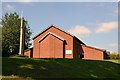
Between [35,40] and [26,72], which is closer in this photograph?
[26,72]

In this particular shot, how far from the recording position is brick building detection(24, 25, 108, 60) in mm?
59906

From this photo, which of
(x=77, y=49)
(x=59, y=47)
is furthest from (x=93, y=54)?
(x=59, y=47)

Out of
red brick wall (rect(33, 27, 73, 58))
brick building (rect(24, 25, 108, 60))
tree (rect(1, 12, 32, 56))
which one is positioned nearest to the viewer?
brick building (rect(24, 25, 108, 60))

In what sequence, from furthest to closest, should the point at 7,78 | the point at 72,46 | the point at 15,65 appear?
1. the point at 72,46
2. the point at 15,65
3. the point at 7,78

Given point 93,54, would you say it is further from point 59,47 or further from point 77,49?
point 59,47

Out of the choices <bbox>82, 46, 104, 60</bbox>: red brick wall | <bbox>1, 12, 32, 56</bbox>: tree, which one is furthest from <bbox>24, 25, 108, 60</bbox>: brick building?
<bbox>1, 12, 32, 56</bbox>: tree

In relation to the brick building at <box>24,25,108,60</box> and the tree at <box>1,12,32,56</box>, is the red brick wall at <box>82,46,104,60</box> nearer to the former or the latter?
the brick building at <box>24,25,108,60</box>

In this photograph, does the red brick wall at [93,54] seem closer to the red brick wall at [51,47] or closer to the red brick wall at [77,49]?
the red brick wall at [77,49]

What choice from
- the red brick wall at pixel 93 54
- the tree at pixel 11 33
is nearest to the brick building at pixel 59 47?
the red brick wall at pixel 93 54

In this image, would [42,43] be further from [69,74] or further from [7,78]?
[7,78]

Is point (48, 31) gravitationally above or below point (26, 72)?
above

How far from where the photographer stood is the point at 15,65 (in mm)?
20719

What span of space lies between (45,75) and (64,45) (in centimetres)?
4146

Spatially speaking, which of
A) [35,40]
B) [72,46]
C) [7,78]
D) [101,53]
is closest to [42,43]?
[35,40]
